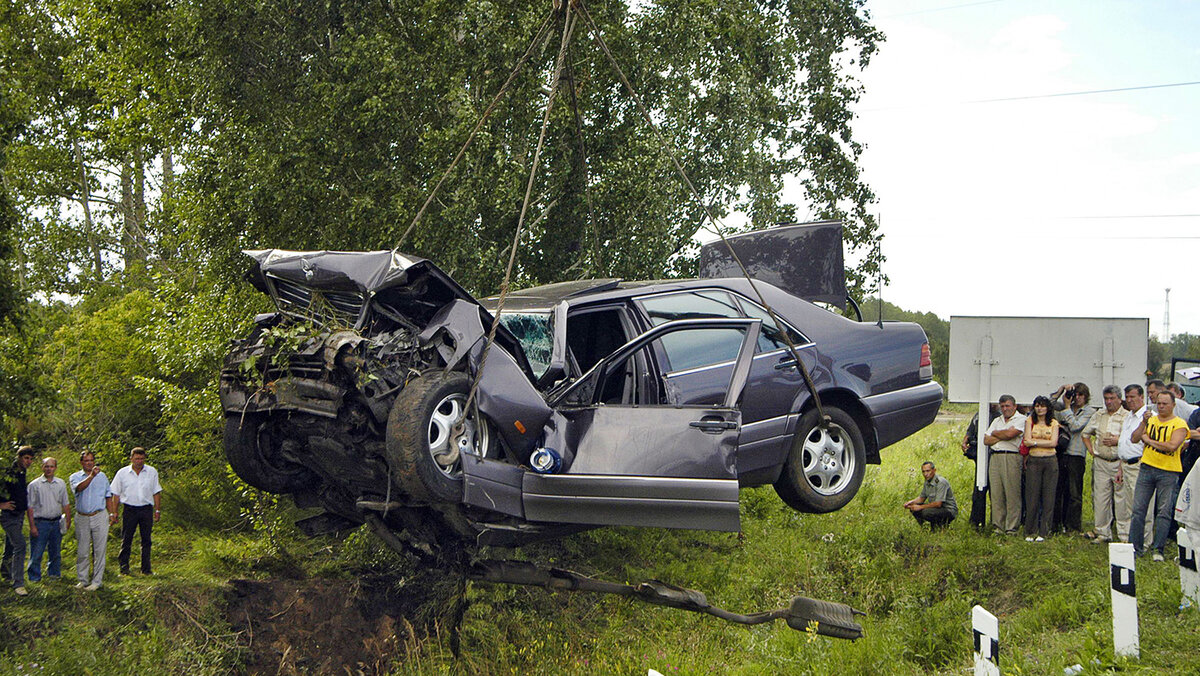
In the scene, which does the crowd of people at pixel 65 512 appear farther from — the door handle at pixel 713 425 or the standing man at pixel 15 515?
the door handle at pixel 713 425

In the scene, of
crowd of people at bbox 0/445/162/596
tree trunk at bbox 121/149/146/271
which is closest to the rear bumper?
crowd of people at bbox 0/445/162/596

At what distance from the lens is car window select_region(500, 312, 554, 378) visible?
6779 millimetres

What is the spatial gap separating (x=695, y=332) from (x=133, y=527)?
27.7 feet

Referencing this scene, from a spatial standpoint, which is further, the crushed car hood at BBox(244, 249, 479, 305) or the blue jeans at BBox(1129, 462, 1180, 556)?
the blue jeans at BBox(1129, 462, 1180, 556)

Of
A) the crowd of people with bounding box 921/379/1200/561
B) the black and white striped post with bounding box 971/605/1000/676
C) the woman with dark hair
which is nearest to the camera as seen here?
the black and white striped post with bounding box 971/605/1000/676

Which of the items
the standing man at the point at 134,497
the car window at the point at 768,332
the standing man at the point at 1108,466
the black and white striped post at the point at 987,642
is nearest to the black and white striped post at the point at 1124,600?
the black and white striped post at the point at 987,642

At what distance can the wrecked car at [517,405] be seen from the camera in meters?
5.54

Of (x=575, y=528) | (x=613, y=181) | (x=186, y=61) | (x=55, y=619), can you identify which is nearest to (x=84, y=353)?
(x=186, y=61)

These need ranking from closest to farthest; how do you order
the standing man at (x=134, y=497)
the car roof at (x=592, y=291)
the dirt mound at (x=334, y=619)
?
the car roof at (x=592, y=291) → the dirt mound at (x=334, y=619) → the standing man at (x=134, y=497)

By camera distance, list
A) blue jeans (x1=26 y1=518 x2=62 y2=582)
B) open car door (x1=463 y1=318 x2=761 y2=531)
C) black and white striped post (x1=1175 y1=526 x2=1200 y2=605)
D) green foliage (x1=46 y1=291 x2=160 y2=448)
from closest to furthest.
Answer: open car door (x1=463 y1=318 x2=761 y2=531), black and white striped post (x1=1175 y1=526 x2=1200 y2=605), blue jeans (x1=26 y1=518 x2=62 y2=582), green foliage (x1=46 y1=291 x2=160 y2=448)

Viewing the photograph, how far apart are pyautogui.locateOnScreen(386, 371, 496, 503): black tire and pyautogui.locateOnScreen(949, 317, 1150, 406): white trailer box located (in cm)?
767

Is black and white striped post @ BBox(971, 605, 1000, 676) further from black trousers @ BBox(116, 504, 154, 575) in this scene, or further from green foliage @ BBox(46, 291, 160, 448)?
green foliage @ BBox(46, 291, 160, 448)

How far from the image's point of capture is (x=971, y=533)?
1088 centimetres

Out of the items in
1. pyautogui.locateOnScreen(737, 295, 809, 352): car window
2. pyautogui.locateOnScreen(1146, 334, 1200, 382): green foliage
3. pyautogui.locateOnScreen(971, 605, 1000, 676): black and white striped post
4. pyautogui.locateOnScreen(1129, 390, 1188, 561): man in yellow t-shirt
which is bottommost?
pyautogui.locateOnScreen(971, 605, 1000, 676): black and white striped post
